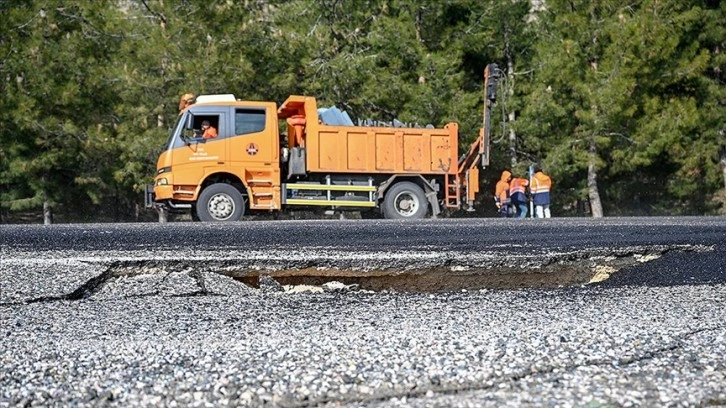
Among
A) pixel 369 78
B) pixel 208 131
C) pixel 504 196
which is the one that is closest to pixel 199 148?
pixel 208 131

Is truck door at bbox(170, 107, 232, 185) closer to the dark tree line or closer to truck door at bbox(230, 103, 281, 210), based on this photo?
truck door at bbox(230, 103, 281, 210)

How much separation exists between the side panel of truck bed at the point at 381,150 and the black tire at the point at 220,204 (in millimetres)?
1369

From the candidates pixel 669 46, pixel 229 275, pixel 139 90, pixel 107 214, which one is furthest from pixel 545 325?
pixel 107 214

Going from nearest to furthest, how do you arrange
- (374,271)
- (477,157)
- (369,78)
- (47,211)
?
(374,271) < (477,157) < (369,78) < (47,211)

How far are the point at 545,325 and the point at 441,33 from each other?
64.8 feet

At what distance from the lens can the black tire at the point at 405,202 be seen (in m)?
13.8

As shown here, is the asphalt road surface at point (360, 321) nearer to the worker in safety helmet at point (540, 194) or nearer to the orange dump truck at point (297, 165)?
the orange dump truck at point (297, 165)

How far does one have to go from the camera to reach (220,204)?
42.3ft

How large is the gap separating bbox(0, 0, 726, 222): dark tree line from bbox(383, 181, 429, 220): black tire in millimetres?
5495

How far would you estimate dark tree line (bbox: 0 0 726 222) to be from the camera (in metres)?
19.0

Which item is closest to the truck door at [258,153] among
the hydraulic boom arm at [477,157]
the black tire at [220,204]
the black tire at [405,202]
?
the black tire at [220,204]

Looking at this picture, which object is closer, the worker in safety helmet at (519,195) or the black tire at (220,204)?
the black tire at (220,204)

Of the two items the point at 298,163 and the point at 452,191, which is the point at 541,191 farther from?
the point at 298,163

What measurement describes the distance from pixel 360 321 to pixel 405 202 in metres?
11.1
